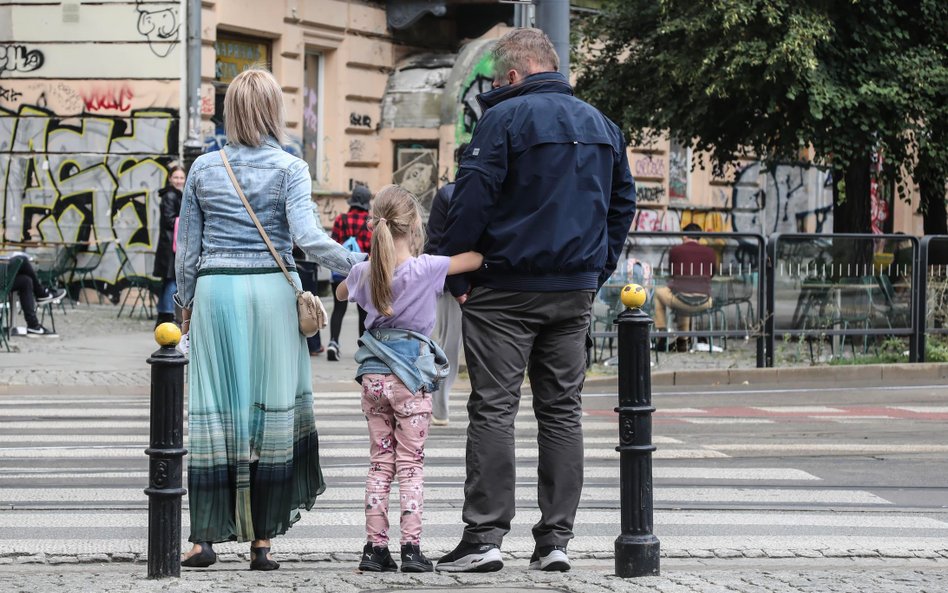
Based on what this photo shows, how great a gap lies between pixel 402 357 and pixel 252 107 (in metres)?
1.09

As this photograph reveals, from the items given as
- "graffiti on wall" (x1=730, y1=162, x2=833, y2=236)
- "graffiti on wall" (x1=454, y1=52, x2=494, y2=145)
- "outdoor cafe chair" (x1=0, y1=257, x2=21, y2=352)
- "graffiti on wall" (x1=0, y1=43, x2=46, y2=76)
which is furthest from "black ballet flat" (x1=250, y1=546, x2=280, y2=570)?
"graffiti on wall" (x1=730, y1=162, x2=833, y2=236)

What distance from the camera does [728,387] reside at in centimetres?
1509

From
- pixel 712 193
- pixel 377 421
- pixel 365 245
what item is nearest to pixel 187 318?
pixel 377 421

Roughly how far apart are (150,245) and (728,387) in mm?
10371

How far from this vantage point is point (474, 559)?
5801mm

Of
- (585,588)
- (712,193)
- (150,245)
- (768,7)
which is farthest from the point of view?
(712,193)

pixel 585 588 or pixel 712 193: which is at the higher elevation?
pixel 712 193

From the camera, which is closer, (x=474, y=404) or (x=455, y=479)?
(x=474, y=404)

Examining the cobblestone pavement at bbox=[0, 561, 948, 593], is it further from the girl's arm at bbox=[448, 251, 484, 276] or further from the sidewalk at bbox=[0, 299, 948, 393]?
the sidewalk at bbox=[0, 299, 948, 393]

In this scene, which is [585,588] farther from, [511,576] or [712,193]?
[712,193]

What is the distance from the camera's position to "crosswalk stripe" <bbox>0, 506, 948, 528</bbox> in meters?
7.18

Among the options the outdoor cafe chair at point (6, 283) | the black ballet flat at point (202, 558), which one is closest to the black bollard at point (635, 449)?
the black ballet flat at point (202, 558)

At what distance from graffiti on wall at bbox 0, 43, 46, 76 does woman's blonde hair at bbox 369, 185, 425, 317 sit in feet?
58.7

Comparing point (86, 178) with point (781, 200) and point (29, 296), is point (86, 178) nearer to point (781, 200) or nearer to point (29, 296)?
point (29, 296)
